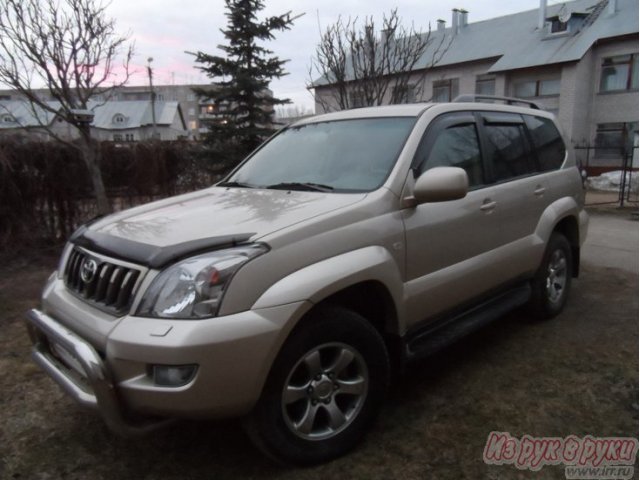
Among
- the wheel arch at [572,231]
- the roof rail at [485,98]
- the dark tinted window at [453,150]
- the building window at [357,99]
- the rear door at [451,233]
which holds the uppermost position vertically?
the building window at [357,99]

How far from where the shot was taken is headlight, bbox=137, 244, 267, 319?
6.84 feet

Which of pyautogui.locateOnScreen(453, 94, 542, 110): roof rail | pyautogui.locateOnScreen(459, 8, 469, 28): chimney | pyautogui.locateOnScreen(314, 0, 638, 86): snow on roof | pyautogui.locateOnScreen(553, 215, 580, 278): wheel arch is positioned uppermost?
Answer: pyautogui.locateOnScreen(459, 8, 469, 28): chimney

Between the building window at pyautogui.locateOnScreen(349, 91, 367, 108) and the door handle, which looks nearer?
the door handle

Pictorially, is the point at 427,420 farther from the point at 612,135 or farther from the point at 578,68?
the point at 612,135

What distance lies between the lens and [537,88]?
2547cm

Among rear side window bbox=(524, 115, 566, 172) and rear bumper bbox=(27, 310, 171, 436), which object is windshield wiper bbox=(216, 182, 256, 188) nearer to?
rear bumper bbox=(27, 310, 171, 436)

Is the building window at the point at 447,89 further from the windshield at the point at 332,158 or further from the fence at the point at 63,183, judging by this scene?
the windshield at the point at 332,158

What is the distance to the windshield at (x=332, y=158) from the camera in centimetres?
302

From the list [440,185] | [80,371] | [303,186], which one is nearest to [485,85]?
[303,186]

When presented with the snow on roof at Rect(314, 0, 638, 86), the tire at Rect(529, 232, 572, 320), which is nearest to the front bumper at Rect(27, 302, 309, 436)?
the tire at Rect(529, 232, 572, 320)

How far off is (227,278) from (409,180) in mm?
1326

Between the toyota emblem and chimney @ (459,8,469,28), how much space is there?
3242 centimetres

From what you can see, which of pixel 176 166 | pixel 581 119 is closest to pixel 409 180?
pixel 176 166

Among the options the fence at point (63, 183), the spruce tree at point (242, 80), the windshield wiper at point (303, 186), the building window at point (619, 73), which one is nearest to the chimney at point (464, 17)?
the building window at point (619, 73)
